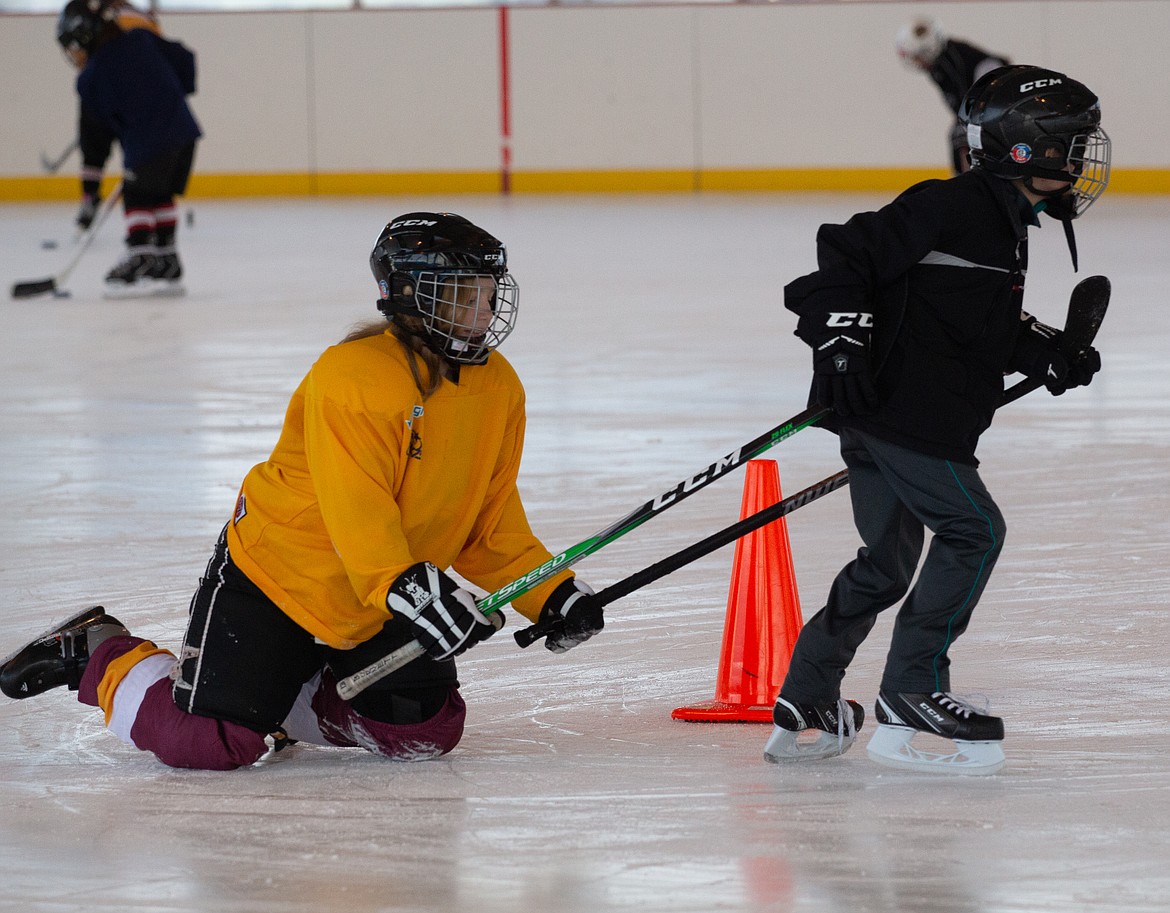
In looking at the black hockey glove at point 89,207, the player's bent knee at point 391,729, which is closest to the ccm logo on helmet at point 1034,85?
the player's bent knee at point 391,729

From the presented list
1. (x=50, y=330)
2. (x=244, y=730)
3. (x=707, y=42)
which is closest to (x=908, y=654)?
(x=244, y=730)

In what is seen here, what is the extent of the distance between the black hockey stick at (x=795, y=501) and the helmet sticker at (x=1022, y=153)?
0.82 feet

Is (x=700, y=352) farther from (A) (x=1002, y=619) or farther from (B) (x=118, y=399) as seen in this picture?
(A) (x=1002, y=619)

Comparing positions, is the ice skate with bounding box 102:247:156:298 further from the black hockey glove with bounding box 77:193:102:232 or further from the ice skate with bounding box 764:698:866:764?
the ice skate with bounding box 764:698:866:764

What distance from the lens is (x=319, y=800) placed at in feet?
7.67

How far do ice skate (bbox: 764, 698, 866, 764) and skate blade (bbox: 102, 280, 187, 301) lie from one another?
6.68 m

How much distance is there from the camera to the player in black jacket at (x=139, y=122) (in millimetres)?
8656

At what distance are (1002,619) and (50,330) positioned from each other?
530 centimetres

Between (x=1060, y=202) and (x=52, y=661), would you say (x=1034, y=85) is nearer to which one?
(x=1060, y=202)

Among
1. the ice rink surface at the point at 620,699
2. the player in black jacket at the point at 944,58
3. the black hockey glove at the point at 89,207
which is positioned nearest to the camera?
the ice rink surface at the point at 620,699

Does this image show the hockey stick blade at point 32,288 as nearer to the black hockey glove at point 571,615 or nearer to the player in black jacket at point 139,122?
the player in black jacket at point 139,122

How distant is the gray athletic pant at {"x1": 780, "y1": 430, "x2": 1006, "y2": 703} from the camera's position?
2400mm

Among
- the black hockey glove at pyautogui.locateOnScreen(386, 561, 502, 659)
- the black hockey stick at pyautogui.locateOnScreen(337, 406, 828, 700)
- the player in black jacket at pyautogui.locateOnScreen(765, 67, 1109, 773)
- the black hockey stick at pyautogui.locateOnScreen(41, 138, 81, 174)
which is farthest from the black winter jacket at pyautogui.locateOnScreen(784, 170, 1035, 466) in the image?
the black hockey stick at pyautogui.locateOnScreen(41, 138, 81, 174)

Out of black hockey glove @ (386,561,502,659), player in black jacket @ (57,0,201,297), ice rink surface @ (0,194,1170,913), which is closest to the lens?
ice rink surface @ (0,194,1170,913)
